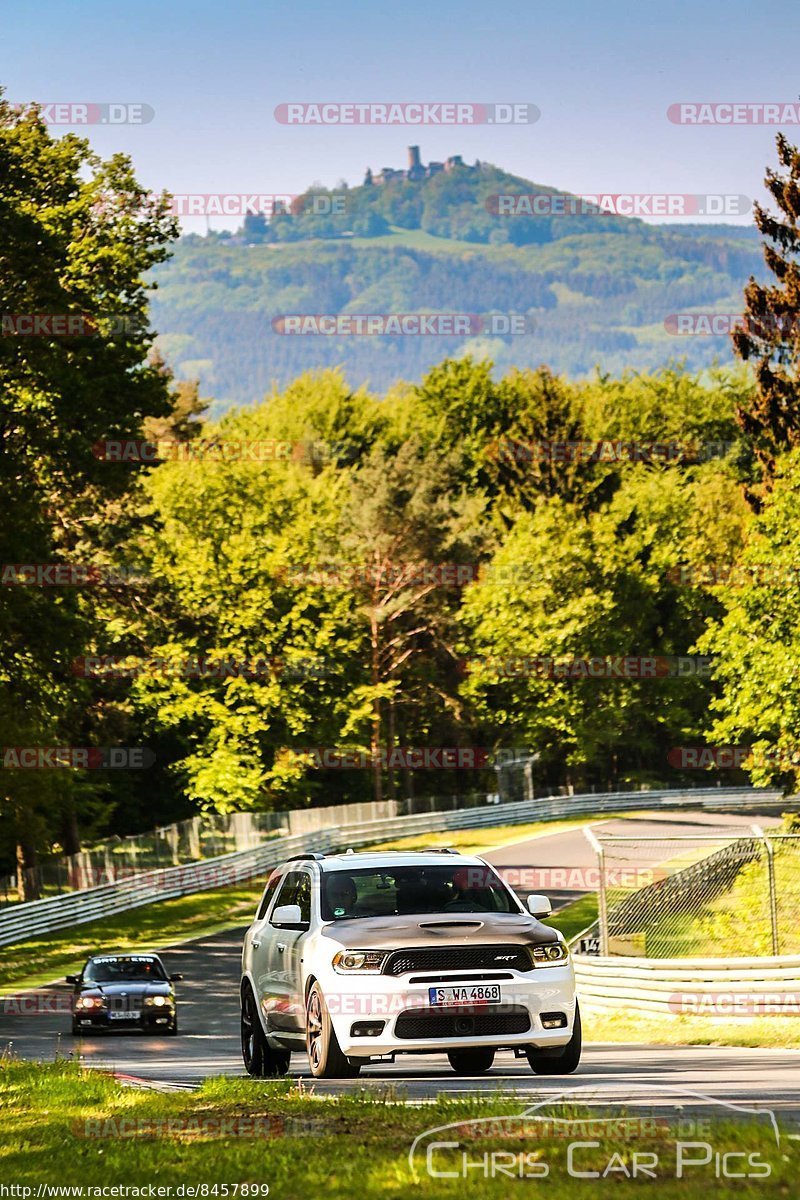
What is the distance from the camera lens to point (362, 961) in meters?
11.5

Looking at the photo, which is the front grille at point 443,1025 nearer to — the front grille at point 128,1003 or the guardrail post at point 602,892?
the guardrail post at point 602,892

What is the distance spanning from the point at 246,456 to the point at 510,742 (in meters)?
19.4

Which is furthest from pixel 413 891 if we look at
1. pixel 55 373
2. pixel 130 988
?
pixel 55 373

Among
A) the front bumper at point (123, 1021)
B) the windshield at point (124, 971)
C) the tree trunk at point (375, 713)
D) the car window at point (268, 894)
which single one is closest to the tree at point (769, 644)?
the windshield at point (124, 971)

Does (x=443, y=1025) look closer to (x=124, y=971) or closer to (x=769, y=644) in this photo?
(x=124, y=971)

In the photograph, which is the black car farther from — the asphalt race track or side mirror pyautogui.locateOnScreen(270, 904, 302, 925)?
side mirror pyautogui.locateOnScreen(270, 904, 302, 925)

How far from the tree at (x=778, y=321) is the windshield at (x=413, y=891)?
116 ft

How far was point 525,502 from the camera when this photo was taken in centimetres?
8300

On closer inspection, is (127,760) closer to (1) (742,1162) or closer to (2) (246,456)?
(2) (246,456)

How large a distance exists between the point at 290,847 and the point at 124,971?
29.6 m

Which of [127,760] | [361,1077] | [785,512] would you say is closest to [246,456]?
[127,760]

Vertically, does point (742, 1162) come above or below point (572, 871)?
above

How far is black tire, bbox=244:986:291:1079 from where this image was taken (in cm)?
1350

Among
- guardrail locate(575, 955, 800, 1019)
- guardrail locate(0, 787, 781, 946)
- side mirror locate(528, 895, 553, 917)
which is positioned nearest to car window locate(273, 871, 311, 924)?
side mirror locate(528, 895, 553, 917)
